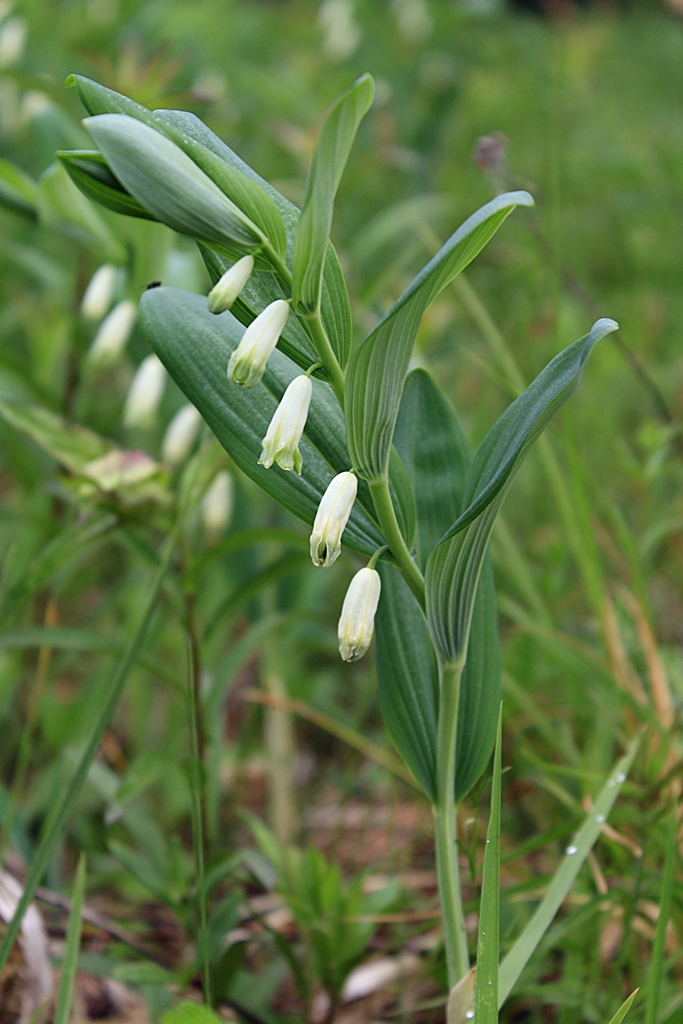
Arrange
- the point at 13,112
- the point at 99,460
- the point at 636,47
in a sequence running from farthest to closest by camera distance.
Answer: the point at 636,47
the point at 13,112
the point at 99,460

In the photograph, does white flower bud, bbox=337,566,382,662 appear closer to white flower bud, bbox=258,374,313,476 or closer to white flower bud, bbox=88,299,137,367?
white flower bud, bbox=258,374,313,476

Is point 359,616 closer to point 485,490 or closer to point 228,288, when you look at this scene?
point 485,490

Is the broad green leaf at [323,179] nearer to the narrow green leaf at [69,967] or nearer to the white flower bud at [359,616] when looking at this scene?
the white flower bud at [359,616]

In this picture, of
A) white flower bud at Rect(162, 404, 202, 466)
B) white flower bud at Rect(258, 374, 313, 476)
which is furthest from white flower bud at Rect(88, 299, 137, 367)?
white flower bud at Rect(258, 374, 313, 476)

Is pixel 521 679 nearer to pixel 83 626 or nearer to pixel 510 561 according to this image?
pixel 510 561

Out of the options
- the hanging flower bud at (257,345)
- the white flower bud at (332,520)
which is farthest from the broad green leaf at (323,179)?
the white flower bud at (332,520)

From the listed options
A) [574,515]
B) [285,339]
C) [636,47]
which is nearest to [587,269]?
[574,515]
